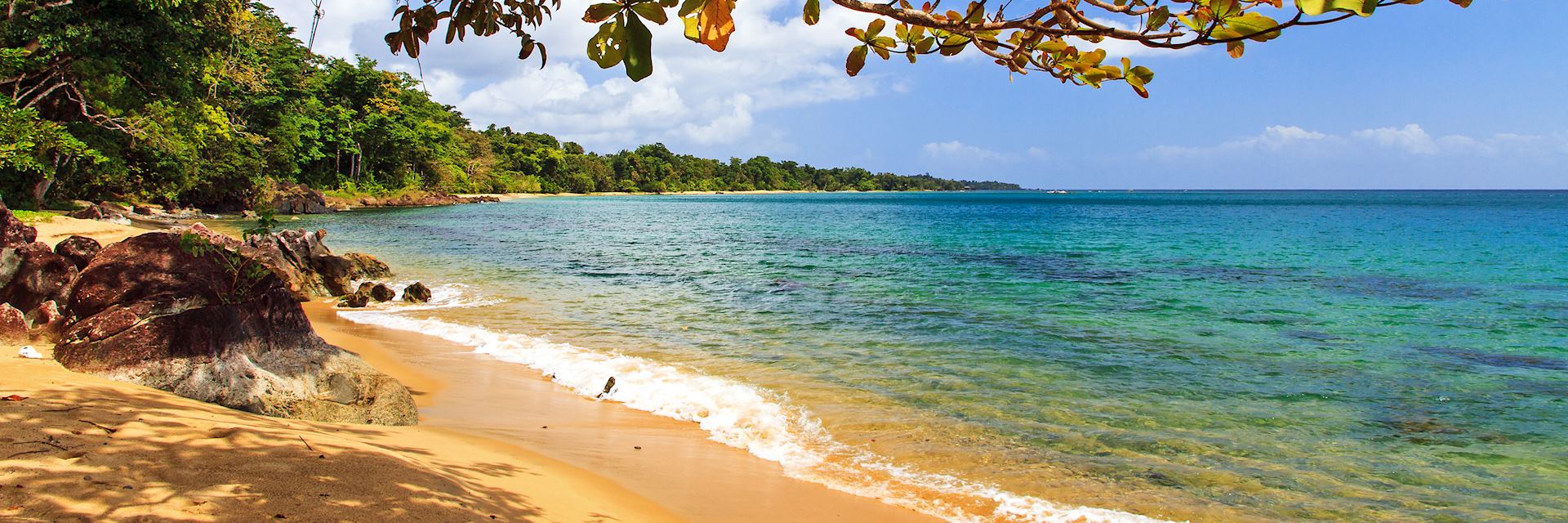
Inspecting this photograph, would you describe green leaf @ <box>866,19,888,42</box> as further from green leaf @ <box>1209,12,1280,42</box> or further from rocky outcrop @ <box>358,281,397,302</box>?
rocky outcrop @ <box>358,281,397,302</box>

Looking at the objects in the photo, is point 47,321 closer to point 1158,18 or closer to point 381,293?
point 381,293

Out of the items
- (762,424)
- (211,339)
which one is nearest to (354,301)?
(211,339)

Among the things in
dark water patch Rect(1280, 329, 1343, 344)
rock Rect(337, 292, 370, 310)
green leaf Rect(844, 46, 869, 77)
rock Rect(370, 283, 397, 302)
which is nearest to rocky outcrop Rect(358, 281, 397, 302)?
rock Rect(370, 283, 397, 302)

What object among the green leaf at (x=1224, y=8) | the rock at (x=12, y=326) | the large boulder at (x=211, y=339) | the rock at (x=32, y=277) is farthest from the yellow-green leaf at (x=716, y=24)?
the rock at (x=32, y=277)

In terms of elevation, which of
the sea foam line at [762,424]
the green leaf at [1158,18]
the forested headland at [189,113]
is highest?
the forested headland at [189,113]

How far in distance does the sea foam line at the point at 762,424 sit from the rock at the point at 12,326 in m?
4.00

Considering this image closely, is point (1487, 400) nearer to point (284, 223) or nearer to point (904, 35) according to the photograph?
point (904, 35)

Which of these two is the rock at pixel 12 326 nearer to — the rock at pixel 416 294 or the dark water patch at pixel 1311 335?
the rock at pixel 416 294

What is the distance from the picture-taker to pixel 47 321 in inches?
232

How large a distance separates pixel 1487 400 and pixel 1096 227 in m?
37.9

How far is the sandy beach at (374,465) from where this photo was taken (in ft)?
9.75

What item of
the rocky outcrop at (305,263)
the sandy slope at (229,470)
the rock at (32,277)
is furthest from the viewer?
the rocky outcrop at (305,263)

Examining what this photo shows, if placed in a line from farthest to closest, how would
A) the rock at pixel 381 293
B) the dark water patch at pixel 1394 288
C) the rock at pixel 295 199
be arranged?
the rock at pixel 295 199 < the dark water patch at pixel 1394 288 < the rock at pixel 381 293

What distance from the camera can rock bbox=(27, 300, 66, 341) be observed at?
18.2 ft
